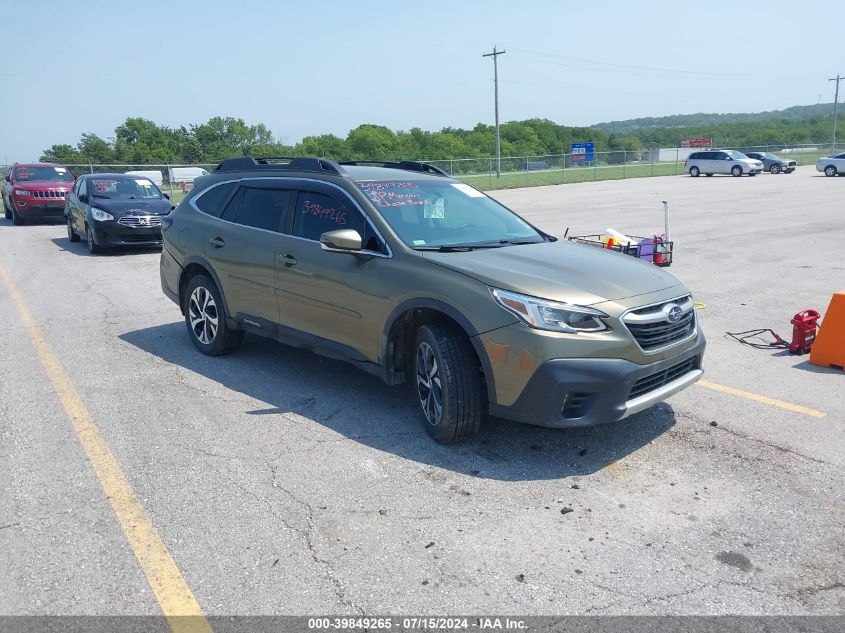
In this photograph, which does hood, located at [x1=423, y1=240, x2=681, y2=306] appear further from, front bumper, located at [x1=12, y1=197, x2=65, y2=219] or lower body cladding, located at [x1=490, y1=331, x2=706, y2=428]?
front bumper, located at [x1=12, y1=197, x2=65, y2=219]

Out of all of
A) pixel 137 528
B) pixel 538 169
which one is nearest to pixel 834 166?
pixel 538 169

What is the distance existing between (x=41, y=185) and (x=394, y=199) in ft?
61.8

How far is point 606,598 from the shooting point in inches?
128

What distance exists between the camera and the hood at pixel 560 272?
4527 millimetres

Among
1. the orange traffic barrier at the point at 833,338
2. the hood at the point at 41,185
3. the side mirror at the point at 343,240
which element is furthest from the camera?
the hood at the point at 41,185

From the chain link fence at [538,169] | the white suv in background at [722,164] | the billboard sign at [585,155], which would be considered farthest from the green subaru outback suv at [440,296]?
the billboard sign at [585,155]

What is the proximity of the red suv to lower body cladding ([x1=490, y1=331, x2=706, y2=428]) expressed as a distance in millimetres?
19903

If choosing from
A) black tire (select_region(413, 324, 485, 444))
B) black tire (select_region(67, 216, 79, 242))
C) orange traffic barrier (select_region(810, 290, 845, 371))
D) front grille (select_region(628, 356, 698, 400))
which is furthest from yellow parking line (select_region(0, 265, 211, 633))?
black tire (select_region(67, 216, 79, 242))

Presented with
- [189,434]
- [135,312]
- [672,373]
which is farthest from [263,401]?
[135,312]

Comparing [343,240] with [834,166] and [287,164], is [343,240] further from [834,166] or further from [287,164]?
[834,166]

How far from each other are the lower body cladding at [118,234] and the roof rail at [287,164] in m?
8.04

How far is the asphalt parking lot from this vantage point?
131 inches

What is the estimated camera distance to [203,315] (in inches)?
281

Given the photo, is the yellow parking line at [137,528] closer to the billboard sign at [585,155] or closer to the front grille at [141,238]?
the front grille at [141,238]
